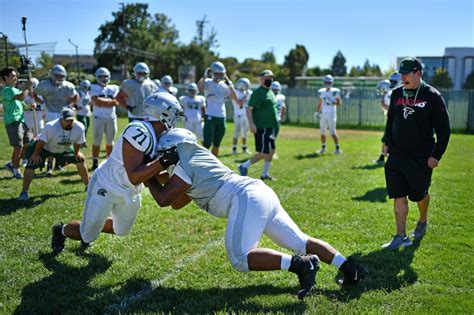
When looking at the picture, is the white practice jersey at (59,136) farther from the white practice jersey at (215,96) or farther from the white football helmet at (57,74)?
the white practice jersey at (215,96)

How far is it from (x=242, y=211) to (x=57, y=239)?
92.3 inches

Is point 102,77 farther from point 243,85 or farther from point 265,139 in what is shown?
point 243,85

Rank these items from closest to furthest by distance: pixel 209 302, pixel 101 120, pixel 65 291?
pixel 209 302, pixel 65 291, pixel 101 120

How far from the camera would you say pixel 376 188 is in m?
8.50

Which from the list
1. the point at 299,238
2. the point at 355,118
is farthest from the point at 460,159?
the point at 355,118

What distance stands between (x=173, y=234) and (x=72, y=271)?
58.2 inches

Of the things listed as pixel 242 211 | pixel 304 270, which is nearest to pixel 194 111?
pixel 242 211

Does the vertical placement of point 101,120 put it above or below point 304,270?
above

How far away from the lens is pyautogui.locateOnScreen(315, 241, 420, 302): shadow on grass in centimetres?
406

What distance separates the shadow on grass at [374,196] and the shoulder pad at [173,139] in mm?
4402

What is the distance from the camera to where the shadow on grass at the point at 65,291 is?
380cm

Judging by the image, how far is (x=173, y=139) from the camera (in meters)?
4.01

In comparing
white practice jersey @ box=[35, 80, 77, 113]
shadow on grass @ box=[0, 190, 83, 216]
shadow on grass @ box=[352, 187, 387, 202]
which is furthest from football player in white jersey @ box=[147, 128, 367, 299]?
white practice jersey @ box=[35, 80, 77, 113]

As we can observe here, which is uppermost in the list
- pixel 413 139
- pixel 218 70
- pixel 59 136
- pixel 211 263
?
pixel 218 70
